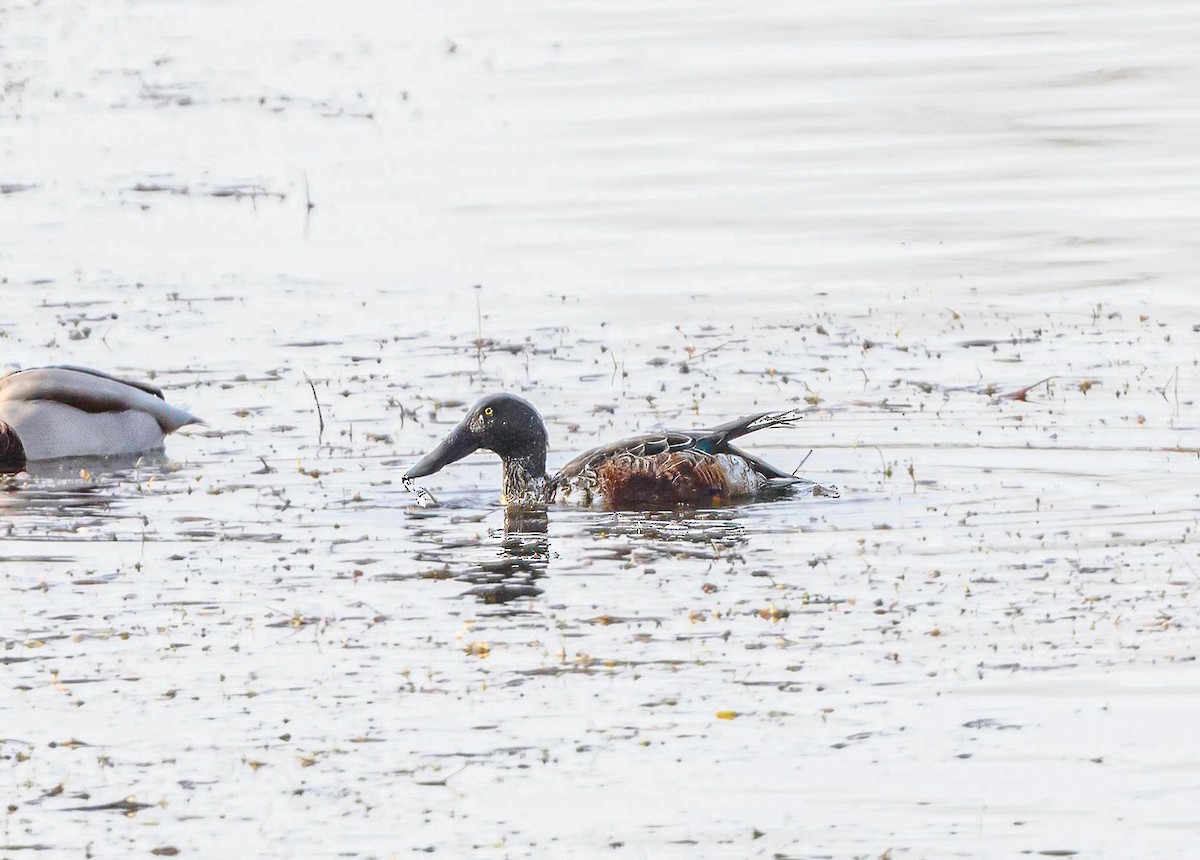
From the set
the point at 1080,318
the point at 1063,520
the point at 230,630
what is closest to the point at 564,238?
the point at 1080,318

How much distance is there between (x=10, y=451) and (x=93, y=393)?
623 millimetres

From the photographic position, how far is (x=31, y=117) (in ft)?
88.8

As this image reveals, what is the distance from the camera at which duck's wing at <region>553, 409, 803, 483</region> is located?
488 inches

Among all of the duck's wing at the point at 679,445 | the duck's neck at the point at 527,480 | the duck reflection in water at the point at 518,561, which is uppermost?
the duck's wing at the point at 679,445

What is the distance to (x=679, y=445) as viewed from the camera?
40.7 feet

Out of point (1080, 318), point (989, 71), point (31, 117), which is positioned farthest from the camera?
point (989, 71)

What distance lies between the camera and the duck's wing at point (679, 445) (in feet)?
40.7

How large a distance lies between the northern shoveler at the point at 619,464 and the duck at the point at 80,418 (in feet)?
7.54

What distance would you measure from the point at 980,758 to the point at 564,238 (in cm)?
1301

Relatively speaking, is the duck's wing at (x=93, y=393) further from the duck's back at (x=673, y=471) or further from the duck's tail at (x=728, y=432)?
the duck's tail at (x=728, y=432)

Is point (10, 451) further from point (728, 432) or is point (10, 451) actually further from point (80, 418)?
point (728, 432)

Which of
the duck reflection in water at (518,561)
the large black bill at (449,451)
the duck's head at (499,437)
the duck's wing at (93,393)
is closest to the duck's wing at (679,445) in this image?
the duck's head at (499,437)

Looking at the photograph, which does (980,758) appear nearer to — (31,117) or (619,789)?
(619,789)

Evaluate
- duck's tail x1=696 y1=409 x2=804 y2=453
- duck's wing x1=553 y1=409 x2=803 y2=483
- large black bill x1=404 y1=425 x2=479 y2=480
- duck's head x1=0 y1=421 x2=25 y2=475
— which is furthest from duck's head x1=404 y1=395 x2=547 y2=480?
duck's head x1=0 y1=421 x2=25 y2=475
